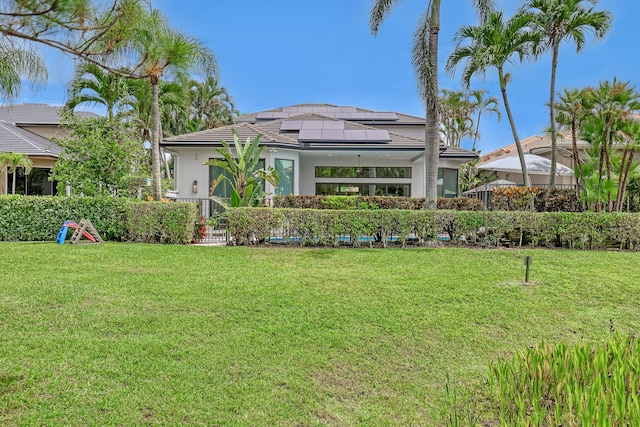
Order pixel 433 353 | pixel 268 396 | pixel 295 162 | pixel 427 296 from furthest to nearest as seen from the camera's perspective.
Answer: pixel 295 162
pixel 427 296
pixel 433 353
pixel 268 396

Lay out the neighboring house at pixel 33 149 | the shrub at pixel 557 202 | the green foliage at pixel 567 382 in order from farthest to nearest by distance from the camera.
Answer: the neighboring house at pixel 33 149
the shrub at pixel 557 202
the green foliage at pixel 567 382

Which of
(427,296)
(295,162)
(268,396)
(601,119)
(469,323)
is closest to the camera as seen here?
(268,396)

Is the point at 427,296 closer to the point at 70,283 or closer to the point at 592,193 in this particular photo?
the point at 70,283

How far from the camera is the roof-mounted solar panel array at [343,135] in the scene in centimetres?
1838

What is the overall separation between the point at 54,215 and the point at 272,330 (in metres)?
10.6

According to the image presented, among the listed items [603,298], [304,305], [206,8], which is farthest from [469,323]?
[206,8]

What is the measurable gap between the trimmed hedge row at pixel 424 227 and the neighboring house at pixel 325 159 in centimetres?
609

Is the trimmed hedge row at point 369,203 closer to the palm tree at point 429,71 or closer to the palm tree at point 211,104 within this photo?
the palm tree at point 429,71

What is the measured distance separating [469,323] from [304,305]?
248 cm

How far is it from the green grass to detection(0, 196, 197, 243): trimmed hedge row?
8.08ft

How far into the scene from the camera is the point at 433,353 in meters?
4.86

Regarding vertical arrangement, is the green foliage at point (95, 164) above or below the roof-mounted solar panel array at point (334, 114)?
below

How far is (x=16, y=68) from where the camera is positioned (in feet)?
13.2

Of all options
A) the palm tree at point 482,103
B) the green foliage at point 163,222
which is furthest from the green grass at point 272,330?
the palm tree at point 482,103
